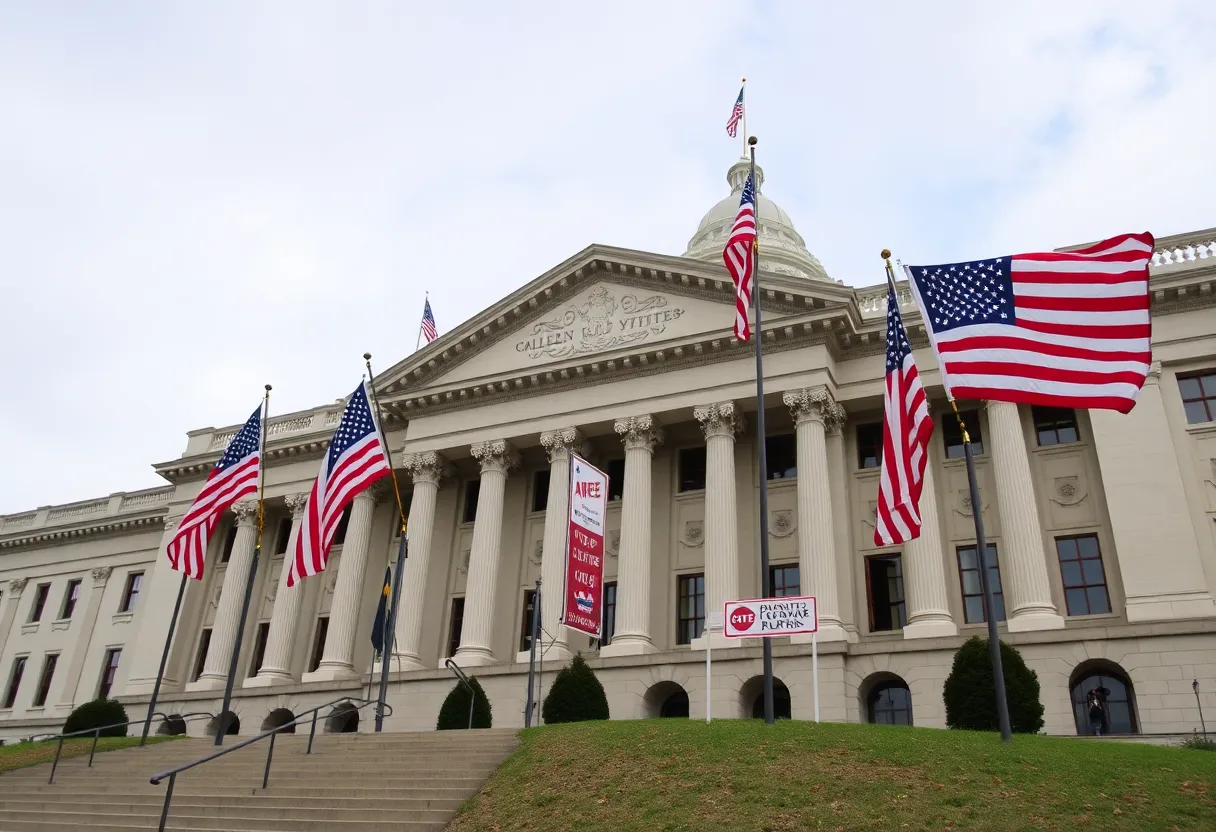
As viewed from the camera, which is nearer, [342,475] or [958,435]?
[342,475]

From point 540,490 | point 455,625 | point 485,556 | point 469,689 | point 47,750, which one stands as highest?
point 540,490

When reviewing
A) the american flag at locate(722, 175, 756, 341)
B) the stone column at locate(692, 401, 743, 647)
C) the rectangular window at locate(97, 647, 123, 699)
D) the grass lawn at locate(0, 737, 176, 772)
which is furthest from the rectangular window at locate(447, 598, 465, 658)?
the rectangular window at locate(97, 647, 123, 699)

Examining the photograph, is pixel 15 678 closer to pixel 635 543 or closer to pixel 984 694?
pixel 635 543

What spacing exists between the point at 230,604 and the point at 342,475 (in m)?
17.7

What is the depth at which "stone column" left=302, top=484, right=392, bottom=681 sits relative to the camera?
35.4m

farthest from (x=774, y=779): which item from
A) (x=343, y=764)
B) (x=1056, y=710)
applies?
(x=1056, y=710)

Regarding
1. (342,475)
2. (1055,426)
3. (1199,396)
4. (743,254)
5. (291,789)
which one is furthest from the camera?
(1055,426)

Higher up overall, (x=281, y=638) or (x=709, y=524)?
(x=709, y=524)

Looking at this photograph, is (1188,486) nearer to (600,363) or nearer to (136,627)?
(600,363)

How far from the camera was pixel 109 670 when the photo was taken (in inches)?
1887

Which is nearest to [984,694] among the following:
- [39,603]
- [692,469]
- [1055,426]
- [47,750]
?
[1055,426]

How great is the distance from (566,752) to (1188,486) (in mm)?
18851

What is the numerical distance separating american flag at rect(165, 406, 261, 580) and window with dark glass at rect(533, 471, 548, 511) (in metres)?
12.2

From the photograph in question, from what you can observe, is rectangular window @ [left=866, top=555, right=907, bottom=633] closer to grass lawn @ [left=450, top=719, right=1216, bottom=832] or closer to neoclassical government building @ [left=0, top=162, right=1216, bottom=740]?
neoclassical government building @ [left=0, top=162, right=1216, bottom=740]
